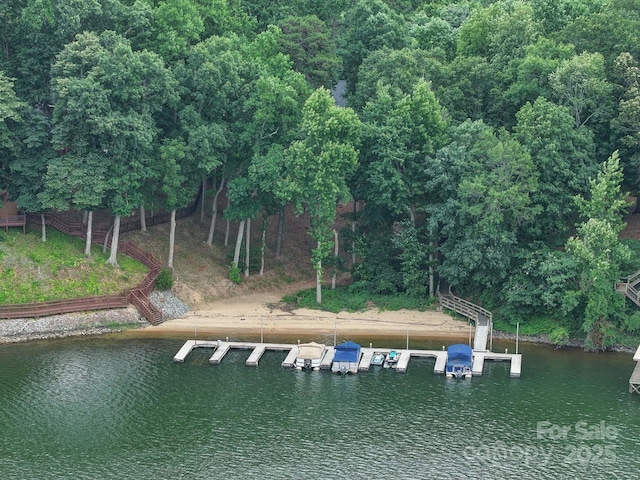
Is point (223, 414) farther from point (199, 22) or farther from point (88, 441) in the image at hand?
point (199, 22)

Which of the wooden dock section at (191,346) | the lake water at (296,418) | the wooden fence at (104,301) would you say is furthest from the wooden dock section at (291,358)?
the wooden fence at (104,301)

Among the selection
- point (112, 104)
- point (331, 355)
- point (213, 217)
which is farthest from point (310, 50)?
point (331, 355)

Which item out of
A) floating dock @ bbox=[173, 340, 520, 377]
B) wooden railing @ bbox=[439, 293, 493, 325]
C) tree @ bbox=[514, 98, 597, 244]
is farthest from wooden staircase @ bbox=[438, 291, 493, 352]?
tree @ bbox=[514, 98, 597, 244]

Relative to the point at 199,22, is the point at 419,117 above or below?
below

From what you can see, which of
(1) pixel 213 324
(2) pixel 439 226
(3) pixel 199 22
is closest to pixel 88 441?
(1) pixel 213 324

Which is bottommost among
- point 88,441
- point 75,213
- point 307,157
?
point 88,441

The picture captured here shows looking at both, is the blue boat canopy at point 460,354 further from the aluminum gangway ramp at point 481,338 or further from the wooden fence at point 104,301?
the wooden fence at point 104,301

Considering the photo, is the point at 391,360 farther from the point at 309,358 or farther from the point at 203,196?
the point at 203,196
